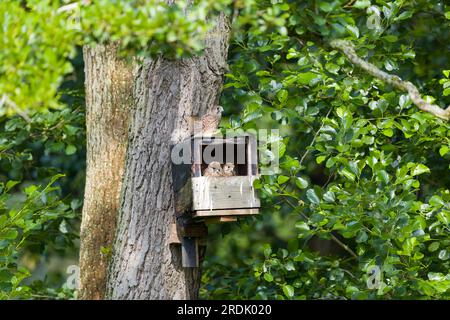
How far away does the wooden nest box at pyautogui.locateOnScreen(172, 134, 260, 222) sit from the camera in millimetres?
3494

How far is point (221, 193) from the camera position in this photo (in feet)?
11.5

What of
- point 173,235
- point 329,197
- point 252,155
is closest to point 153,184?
point 173,235

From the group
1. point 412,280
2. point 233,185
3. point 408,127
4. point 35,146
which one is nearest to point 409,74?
point 408,127

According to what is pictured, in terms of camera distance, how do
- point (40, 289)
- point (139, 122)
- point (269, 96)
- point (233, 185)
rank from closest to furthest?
point (233, 185), point (139, 122), point (269, 96), point (40, 289)

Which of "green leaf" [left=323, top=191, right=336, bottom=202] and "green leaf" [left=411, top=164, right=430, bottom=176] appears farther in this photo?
"green leaf" [left=323, top=191, right=336, bottom=202]

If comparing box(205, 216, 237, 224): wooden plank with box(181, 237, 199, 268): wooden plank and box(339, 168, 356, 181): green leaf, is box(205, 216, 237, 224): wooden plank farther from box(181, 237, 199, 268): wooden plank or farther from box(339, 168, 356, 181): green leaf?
box(339, 168, 356, 181): green leaf

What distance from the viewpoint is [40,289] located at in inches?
193

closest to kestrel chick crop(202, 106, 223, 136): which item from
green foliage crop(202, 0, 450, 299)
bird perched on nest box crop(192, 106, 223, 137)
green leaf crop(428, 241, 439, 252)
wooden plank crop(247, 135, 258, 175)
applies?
bird perched on nest box crop(192, 106, 223, 137)

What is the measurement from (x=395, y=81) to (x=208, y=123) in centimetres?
86

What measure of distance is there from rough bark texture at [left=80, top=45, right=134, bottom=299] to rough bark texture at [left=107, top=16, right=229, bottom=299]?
164 millimetres

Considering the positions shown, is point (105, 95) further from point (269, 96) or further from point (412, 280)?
point (412, 280)

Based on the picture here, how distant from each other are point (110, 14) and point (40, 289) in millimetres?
2305

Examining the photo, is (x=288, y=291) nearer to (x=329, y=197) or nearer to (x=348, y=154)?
(x=329, y=197)

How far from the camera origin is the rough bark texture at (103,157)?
3961mm
